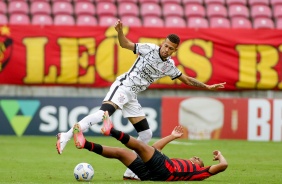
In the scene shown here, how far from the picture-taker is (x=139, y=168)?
10438 mm

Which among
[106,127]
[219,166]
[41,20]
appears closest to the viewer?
[106,127]

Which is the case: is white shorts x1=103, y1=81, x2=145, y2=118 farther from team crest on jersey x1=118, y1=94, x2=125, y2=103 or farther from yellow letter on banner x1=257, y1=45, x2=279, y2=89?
yellow letter on banner x1=257, y1=45, x2=279, y2=89

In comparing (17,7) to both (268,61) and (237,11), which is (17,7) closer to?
(237,11)

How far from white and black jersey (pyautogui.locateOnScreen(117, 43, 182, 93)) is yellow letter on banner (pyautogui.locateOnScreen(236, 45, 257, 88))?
8330 mm

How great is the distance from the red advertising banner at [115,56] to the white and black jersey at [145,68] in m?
7.68

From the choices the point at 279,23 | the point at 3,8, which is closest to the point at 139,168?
the point at 3,8

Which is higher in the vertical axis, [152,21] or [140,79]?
[152,21]

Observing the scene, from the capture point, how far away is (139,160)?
1040cm

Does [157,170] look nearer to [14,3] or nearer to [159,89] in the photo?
[159,89]

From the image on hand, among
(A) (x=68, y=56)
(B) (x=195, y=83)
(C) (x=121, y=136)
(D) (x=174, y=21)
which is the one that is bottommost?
(C) (x=121, y=136)

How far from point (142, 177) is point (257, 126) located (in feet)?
31.5

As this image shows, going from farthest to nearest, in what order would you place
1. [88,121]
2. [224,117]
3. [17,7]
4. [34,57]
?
1. [17,7]
2. [224,117]
3. [34,57]
4. [88,121]

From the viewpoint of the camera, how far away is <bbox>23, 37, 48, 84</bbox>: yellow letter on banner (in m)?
19.5

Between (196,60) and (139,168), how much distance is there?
31.6 ft
